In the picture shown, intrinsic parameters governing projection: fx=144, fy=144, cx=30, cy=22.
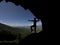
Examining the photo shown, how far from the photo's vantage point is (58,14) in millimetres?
15258

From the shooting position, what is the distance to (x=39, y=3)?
18406 millimetres

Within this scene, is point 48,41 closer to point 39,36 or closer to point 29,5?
point 39,36

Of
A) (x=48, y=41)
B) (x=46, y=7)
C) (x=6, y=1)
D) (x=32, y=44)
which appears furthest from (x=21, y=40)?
(x=6, y=1)

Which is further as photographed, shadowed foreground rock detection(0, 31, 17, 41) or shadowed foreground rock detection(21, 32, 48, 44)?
shadowed foreground rock detection(0, 31, 17, 41)

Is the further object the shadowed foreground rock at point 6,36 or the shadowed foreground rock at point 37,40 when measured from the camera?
the shadowed foreground rock at point 6,36

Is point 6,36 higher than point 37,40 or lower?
higher

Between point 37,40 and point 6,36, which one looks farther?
point 6,36

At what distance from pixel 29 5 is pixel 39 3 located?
2.91m

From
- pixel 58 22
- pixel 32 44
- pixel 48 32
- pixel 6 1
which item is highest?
pixel 6 1

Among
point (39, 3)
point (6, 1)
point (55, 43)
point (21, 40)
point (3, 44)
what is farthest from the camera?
point (6, 1)

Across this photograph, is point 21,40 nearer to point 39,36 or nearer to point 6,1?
point 39,36

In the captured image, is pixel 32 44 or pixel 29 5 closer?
pixel 32 44

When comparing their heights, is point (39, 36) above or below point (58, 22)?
below

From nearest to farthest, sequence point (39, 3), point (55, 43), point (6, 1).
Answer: point (55, 43)
point (39, 3)
point (6, 1)
